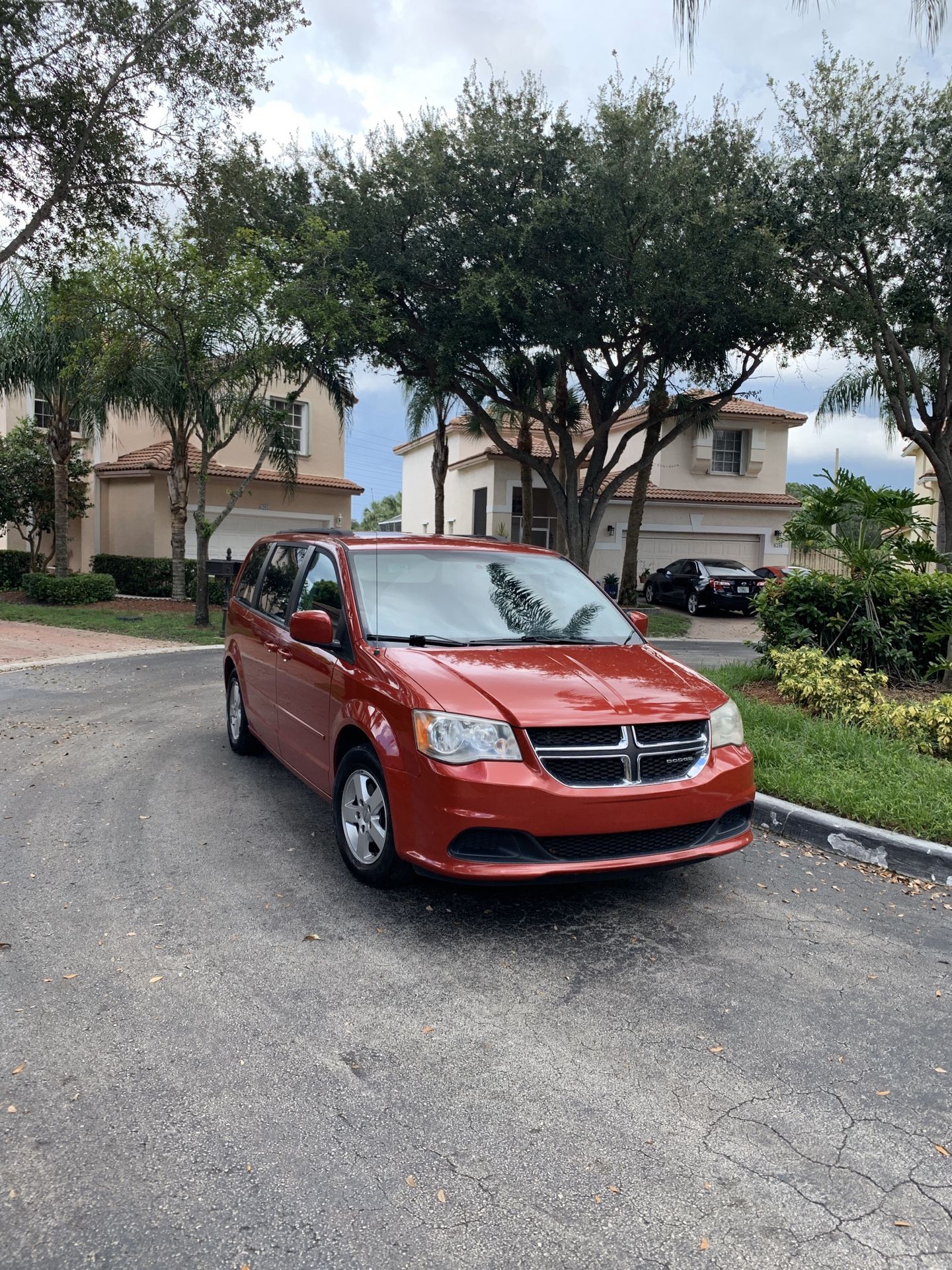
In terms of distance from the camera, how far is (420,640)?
468 cm

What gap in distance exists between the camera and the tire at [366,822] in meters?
4.21

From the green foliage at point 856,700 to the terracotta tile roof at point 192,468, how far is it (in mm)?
18897

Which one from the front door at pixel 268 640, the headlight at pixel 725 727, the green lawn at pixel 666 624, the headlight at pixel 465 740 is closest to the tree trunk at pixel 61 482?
the green lawn at pixel 666 624

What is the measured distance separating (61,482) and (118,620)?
4798 mm

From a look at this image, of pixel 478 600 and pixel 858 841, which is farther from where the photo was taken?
pixel 858 841

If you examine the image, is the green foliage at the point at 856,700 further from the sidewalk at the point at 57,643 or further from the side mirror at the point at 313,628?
the sidewalk at the point at 57,643

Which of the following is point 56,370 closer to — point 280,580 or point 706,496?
point 280,580

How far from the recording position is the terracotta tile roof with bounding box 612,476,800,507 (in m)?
30.0

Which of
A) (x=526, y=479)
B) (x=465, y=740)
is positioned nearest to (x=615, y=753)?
(x=465, y=740)

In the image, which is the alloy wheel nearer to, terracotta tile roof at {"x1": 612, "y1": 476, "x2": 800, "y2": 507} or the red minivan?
the red minivan

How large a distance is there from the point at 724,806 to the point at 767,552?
93.9ft

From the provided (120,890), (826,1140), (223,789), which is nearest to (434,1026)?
Result: (826,1140)

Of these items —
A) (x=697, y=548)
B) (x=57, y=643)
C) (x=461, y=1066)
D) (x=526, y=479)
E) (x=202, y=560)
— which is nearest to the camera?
(x=461, y=1066)

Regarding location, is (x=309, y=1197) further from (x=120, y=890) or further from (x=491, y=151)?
(x=491, y=151)
